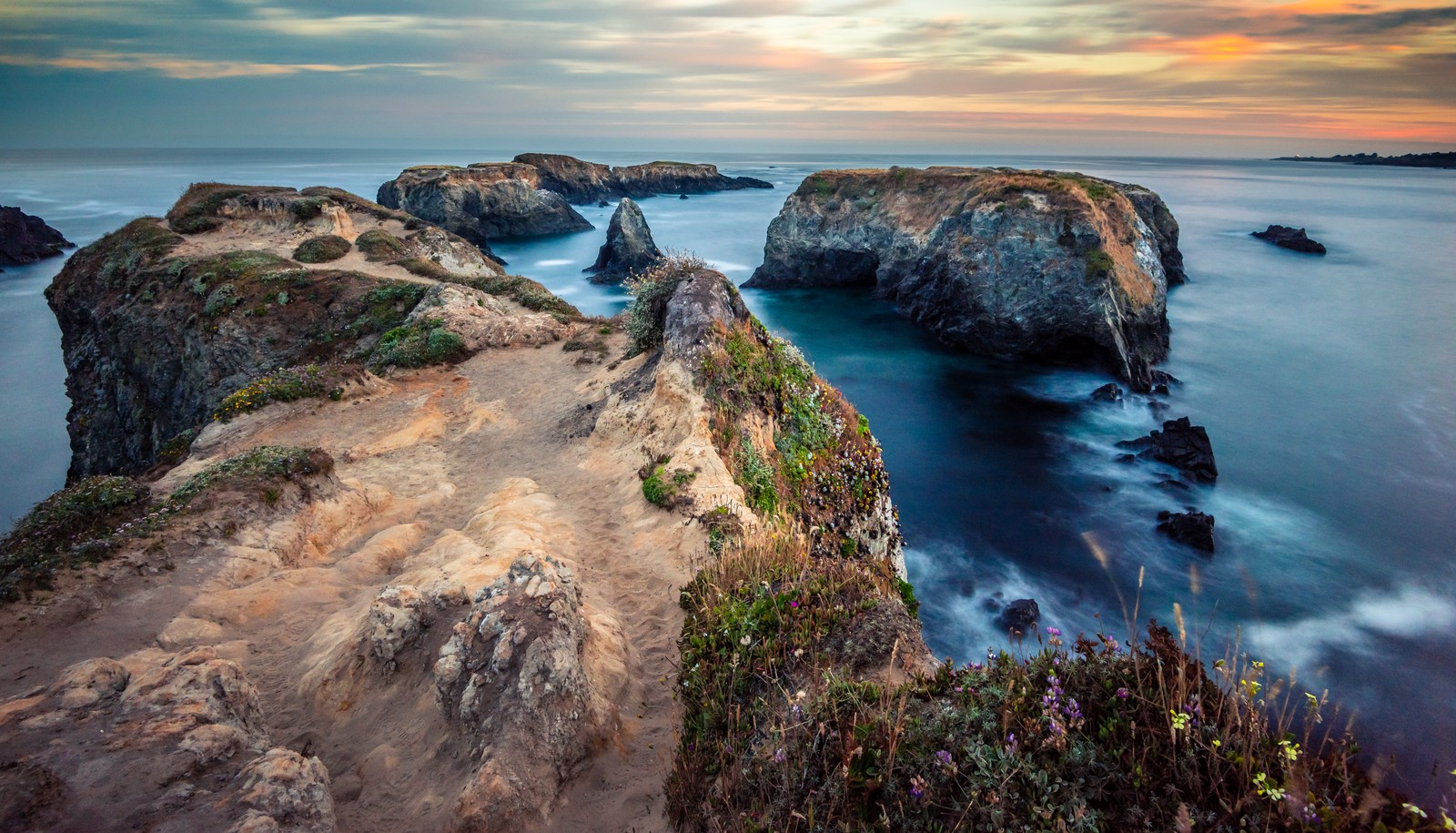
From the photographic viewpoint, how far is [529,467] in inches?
522

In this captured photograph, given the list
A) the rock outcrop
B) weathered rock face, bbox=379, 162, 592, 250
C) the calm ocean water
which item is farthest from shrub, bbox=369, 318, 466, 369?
weathered rock face, bbox=379, 162, 592, 250

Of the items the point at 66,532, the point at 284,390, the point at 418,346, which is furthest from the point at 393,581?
the point at 418,346

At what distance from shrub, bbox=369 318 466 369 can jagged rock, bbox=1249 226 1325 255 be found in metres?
88.9

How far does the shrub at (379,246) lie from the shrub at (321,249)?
78 cm

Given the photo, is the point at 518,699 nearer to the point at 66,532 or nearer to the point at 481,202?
the point at 66,532

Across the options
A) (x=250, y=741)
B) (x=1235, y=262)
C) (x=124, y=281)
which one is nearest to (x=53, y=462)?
(x=124, y=281)

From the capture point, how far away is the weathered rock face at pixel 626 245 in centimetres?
5938

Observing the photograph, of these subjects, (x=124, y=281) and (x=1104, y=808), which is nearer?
(x=1104, y=808)

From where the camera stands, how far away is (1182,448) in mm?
26516

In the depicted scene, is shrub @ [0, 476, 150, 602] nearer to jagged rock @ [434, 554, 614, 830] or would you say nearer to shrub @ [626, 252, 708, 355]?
jagged rock @ [434, 554, 614, 830]

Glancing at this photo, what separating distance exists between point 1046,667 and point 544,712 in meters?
4.15

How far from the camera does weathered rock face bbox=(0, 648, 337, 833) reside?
431 cm

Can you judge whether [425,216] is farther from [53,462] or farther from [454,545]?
[454,545]

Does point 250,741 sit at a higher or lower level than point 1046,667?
A: lower
